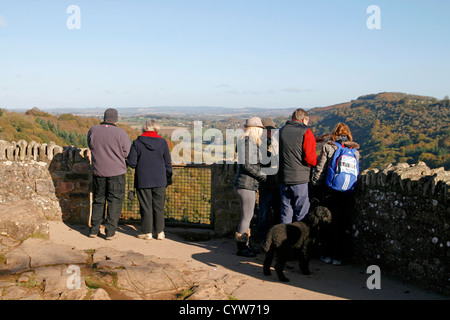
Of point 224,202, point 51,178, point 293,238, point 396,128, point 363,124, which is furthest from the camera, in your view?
point 363,124

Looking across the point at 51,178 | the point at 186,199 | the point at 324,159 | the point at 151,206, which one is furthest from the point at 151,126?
the point at 324,159

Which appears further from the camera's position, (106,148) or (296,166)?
(106,148)

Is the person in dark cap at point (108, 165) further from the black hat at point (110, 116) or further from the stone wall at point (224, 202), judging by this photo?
the stone wall at point (224, 202)

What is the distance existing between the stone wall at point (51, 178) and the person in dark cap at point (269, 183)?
325 cm

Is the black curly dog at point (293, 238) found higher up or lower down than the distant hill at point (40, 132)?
lower down

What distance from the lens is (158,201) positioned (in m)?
6.91

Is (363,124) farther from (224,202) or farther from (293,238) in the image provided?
(293,238)

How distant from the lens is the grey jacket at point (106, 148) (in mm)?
6605

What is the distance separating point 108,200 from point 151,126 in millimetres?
1407

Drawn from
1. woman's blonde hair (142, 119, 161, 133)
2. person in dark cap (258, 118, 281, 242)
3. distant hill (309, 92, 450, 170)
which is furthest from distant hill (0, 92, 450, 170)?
person in dark cap (258, 118, 281, 242)

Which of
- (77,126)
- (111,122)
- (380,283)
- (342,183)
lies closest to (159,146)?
(111,122)

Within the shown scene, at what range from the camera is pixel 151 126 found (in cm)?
684

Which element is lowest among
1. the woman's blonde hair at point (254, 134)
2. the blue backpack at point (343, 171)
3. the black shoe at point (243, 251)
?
the black shoe at point (243, 251)

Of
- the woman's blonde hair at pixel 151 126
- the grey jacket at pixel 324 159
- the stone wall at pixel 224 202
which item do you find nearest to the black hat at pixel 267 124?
the grey jacket at pixel 324 159
